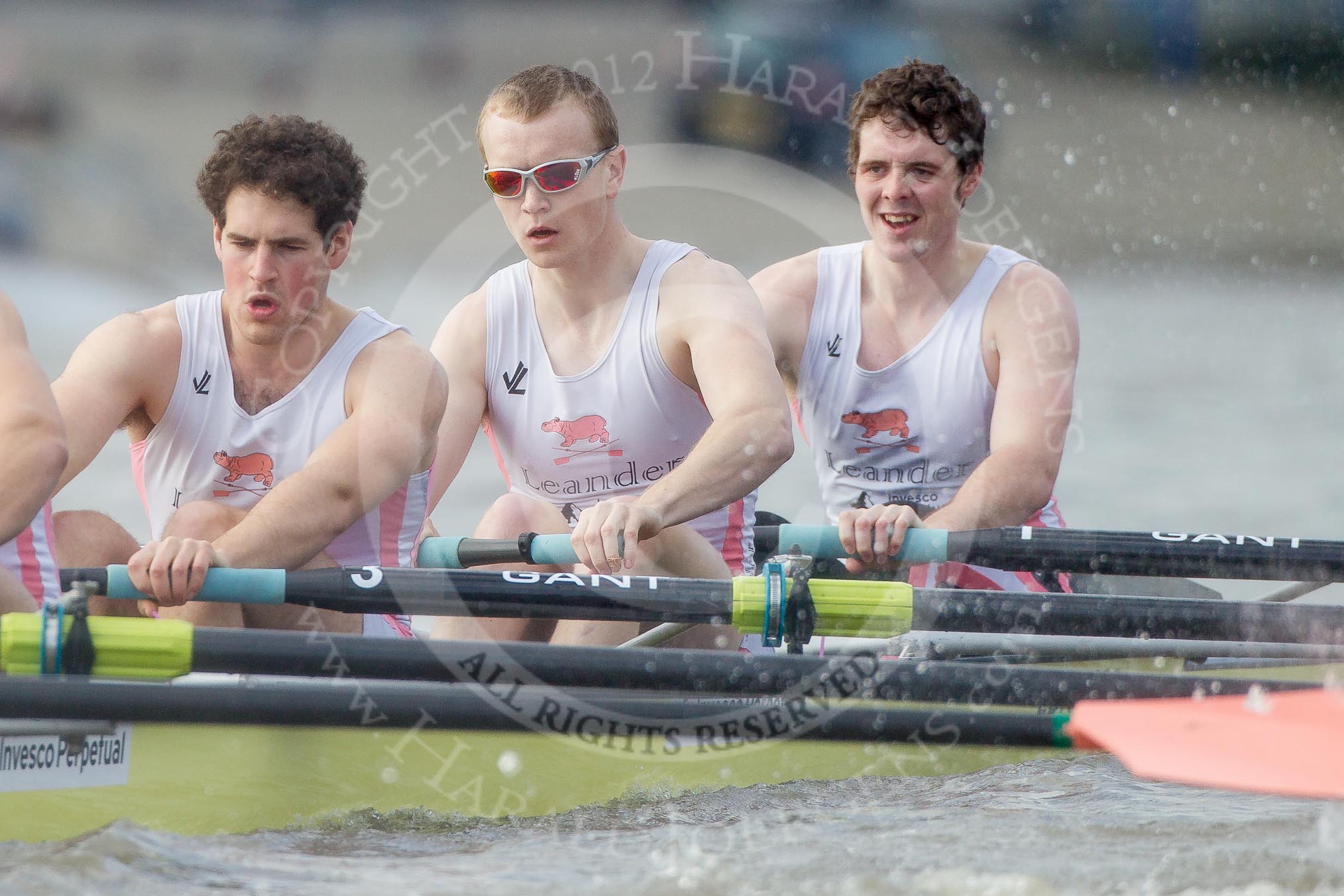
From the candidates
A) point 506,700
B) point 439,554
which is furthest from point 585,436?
point 506,700

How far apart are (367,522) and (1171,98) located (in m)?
13.3

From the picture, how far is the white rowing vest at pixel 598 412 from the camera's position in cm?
242

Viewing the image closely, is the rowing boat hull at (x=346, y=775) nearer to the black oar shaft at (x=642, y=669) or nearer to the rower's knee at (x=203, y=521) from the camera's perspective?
the black oar shaft at (x=642, y=669)

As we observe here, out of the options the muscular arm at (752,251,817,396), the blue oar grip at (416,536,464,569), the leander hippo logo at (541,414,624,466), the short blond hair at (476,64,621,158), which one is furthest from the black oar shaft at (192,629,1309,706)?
the muscular arm at (752,251,817,396)

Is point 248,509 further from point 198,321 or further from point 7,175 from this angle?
point 7,175

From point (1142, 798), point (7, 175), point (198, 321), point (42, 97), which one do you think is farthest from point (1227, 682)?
point (42, 97)

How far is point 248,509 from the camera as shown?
86.0 inches

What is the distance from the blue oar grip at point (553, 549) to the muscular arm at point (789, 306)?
2.45ft

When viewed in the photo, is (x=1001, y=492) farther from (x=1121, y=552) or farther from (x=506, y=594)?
(x=506, y=594)

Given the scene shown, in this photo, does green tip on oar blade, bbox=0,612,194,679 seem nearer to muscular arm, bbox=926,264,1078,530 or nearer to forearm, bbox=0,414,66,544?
forearm, bbox=0,414,66,544

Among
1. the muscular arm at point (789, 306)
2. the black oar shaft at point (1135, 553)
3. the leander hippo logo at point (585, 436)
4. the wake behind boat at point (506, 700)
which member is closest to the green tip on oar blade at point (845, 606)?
the wake behind boat at point (506, 700)

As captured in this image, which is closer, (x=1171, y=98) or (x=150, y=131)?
(x=150, y=131)

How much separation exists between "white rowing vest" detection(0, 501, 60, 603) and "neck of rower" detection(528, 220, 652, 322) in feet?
2.95

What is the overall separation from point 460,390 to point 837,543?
71cm
